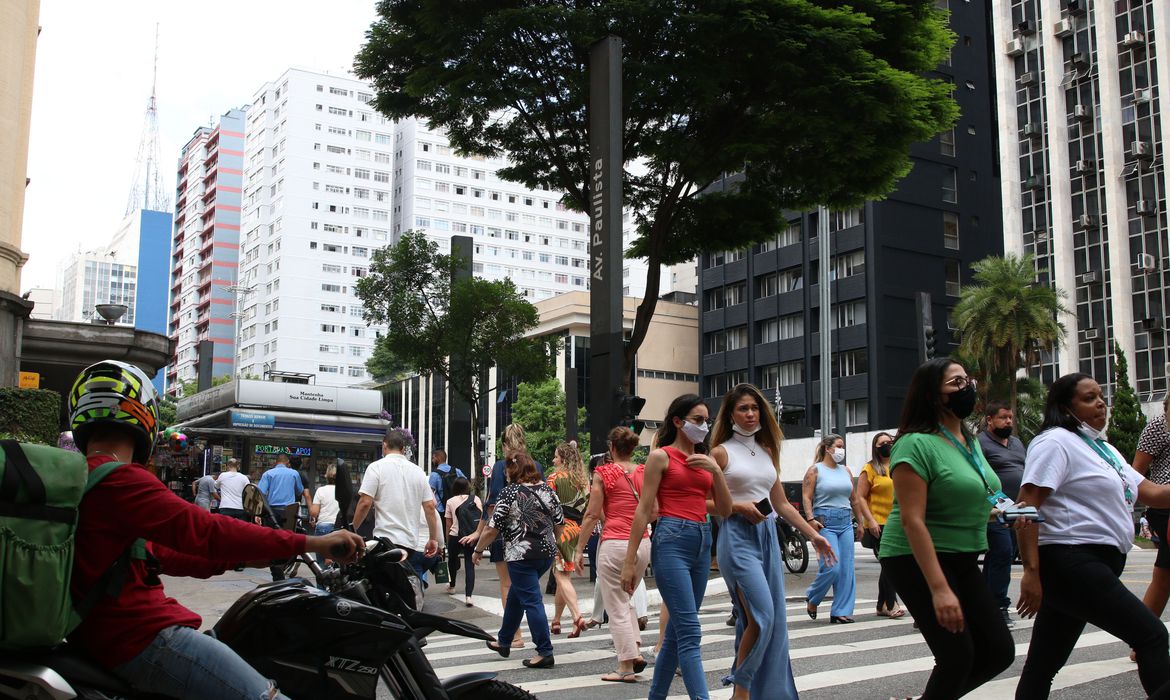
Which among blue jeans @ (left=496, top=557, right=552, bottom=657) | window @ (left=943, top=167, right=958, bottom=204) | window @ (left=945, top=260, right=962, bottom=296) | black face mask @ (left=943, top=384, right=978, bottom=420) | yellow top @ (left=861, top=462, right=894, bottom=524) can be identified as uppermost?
window @ (left=943, top=167, right=958, bottom=204)

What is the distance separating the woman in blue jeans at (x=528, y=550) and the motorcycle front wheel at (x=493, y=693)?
13.8ft

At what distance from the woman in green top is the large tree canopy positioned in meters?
12.9

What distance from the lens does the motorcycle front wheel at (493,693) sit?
419cm

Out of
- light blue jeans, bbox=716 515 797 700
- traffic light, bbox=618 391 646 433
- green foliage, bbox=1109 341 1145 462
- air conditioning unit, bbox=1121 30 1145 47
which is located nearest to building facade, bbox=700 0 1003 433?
air conditioning unit, bbox=1121 30 1145 47

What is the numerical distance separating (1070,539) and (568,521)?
727cm

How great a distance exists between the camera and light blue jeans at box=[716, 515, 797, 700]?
6.17 meters

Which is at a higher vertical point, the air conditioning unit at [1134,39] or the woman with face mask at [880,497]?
the air conditioning unit at [1134,39]

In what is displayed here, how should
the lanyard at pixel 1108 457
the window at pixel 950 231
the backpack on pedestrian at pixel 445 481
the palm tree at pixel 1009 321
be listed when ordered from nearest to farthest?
the lanyard at pixel 1108 457
the backpack on pedestrian at pixel 445 481
the palm tree at pixel 1009 321
the window at pixel 950 231

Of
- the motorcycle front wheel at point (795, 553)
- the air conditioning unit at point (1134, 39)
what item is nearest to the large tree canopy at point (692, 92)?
the motorcycle front wheel at point (795, 553)

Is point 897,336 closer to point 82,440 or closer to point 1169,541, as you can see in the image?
point 1169,541

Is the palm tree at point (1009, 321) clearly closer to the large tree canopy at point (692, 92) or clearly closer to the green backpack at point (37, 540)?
the large tree canopy at point (692, 92)

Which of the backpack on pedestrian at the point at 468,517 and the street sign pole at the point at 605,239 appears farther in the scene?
the street sign pole at the point at 605,239

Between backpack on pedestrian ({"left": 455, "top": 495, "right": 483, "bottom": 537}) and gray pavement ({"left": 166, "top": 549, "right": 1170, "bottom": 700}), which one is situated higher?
backpack on pedestrian ({"left": 455, "top": 495, "right": 483, "bottom": 537})

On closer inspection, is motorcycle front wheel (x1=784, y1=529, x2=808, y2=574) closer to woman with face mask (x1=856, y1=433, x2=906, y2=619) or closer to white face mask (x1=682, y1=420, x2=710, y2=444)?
woman with face mask (x1=856, y1=433, x2=906, y2=619)
